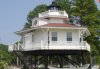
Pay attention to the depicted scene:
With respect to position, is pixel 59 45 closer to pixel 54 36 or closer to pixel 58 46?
pixel 58 46

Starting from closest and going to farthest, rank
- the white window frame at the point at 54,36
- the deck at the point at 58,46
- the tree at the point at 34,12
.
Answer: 1. the deck at the point at 58,46
2. the white window frame at the point at 54,36
3. the tree at the point at 34,12

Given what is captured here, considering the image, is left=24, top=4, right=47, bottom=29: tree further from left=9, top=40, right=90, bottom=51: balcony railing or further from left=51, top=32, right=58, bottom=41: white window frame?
left=9, top=40, right=90, bottom=51: balcony railing

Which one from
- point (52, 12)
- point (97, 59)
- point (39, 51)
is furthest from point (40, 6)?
point (39, 51)

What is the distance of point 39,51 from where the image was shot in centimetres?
3747

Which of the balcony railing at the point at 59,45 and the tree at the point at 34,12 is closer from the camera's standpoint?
the balcony railing at the point at 59,45

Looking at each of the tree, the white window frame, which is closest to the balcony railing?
the white window frame

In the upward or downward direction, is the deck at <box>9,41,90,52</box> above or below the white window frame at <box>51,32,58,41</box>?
below

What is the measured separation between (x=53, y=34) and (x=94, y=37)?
1419 cm

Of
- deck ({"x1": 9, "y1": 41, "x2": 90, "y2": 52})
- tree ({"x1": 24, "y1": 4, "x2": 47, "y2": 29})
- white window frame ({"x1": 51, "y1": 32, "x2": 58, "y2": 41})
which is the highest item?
tree ({"x1": 24, "y1": 4, "x2": 47, "y2": 29})

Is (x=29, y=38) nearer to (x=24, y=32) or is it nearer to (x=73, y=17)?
(x=24, y=32)

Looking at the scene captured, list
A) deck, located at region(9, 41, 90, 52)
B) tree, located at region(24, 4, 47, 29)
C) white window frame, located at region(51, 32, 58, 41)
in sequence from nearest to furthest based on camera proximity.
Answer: deck, located at region(9, 41, 90, 52)
white window frame, located at region(51, 32, 58, 41)
tree, located at region(24, 4, 47, 29)

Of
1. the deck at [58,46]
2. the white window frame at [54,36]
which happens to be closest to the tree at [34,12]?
the white window frame at [54,36]

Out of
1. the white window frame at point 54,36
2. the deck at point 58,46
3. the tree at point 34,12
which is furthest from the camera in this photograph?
the tree at point 34,12

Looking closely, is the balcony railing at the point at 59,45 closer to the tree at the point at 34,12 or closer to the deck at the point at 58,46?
the deck at the point at 58,46
